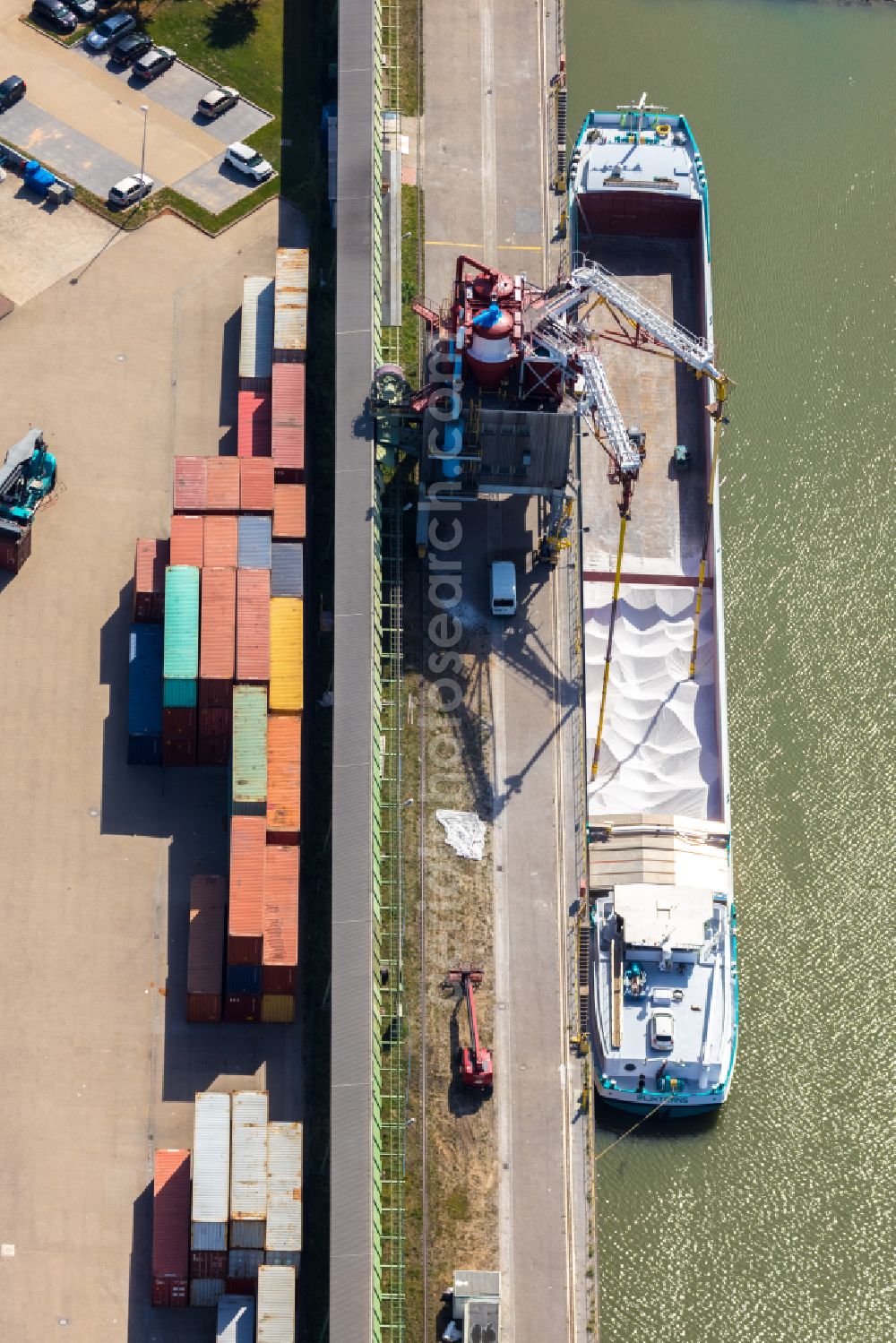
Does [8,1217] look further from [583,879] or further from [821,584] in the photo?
[821,584]

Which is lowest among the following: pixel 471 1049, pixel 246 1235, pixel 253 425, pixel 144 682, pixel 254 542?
pixel 246 1235

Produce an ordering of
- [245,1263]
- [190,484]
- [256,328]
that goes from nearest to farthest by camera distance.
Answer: [245,1263], [190,484], [256,328]

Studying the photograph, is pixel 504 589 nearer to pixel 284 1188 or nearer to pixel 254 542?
pixel 254 542

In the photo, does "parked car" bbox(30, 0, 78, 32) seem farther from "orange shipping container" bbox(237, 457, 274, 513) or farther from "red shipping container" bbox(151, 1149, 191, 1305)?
"red shipping container" bbox(151, 1149, 191, 1305)

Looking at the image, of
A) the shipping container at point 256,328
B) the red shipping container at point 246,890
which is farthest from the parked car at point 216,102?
the red shipping container at point 246,890

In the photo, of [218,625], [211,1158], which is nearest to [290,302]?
[218,625]

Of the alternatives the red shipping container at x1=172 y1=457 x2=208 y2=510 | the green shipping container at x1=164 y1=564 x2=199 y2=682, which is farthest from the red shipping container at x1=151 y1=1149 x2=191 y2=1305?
the red shipping container at x1=172 y1=457 x2=208 y2=510

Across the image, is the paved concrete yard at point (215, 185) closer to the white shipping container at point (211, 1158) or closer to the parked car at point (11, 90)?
the parked car at point (11, 90)
